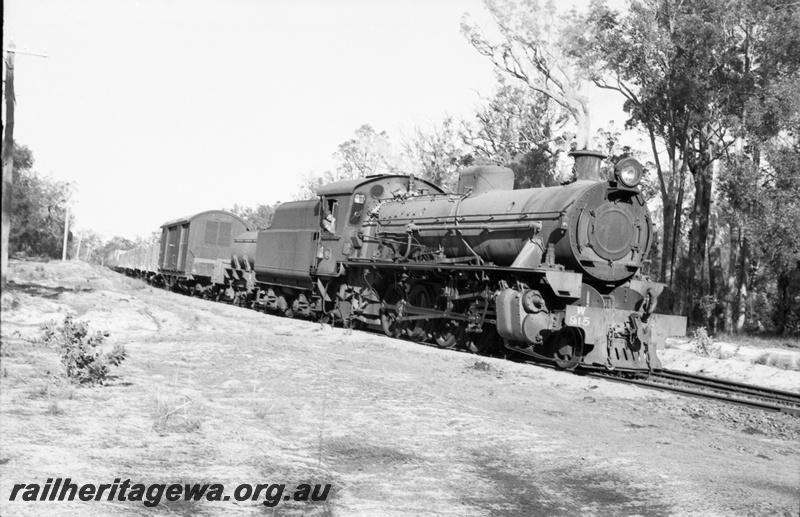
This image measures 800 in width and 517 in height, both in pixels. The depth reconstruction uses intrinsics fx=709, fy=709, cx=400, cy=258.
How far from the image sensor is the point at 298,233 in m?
19.8

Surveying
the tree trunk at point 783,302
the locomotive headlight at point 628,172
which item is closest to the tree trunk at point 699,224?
the tree trunk at point 783,302

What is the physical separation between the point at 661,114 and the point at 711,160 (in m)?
3.36

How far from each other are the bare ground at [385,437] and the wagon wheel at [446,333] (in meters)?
3.42

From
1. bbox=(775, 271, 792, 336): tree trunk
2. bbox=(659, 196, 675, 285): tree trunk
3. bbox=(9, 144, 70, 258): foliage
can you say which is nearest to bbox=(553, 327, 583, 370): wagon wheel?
bbox=(659, 196, 675, 285): tree trunk

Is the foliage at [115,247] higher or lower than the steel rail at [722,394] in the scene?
higher

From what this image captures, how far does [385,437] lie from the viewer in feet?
21.7

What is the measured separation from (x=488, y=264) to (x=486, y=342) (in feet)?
5.42

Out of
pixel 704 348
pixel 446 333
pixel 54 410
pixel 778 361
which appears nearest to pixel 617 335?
pixel 446 333

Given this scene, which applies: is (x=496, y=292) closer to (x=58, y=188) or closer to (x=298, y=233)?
(x=298, y=233)

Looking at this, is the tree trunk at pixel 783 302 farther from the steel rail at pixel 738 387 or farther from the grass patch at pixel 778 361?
the steel rail at pixel 738 387

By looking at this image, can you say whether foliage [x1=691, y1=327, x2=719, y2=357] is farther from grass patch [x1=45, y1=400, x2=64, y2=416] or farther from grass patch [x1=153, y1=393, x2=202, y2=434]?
grass patch [x1=45, y1=400, x2=64, y2=416]

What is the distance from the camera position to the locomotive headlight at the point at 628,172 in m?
13.0

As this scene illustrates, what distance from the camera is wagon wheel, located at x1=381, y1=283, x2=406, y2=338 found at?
16719 millimetres

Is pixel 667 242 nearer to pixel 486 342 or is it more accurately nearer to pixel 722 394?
pixel 486 342
